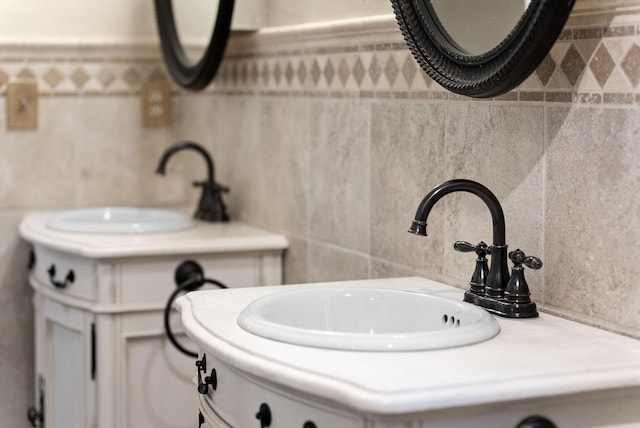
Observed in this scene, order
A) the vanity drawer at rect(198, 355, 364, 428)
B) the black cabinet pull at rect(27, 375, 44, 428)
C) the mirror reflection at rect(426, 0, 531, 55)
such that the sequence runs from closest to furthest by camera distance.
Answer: the vanity drawer at rect(198, 355, 364, 428), the mirror reflection at rect(426, 0, 531, 55), the black cabinet pull at rect(27, 375, 44, 428)

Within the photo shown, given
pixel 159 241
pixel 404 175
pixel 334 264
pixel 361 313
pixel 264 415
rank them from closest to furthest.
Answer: pixel 264 415
pixel 361 313
pixel 404 175
pixel 334 264
pixel 159 241

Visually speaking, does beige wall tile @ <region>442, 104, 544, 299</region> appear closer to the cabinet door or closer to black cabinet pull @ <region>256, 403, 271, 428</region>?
black cabinet pull @ <region>256, 403, 271, 428</region>

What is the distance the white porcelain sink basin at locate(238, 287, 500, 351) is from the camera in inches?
58.2

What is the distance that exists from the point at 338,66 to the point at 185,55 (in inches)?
30.5

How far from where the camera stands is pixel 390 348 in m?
1.36

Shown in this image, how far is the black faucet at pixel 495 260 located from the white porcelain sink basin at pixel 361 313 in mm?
54

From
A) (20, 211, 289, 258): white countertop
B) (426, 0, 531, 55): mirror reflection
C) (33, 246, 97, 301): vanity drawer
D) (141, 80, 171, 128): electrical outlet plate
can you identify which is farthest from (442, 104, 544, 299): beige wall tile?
(141, 80, 171, 128): electrical outlet plate

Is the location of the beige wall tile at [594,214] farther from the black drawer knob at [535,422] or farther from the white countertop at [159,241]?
the white countertop at [159,241]

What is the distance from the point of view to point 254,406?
1.45 metres

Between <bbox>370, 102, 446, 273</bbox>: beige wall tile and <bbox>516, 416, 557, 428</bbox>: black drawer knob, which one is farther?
<bbox>370, 102, 446, 273</bbox>: beige wall tile

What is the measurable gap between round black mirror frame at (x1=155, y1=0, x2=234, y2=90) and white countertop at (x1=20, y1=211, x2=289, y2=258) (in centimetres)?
42

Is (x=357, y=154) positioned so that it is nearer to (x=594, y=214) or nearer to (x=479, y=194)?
(x=479, y=194)

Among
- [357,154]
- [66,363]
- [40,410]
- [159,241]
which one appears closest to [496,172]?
A: [357,154]

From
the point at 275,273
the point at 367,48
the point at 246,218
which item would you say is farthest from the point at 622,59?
the point at 246,218
